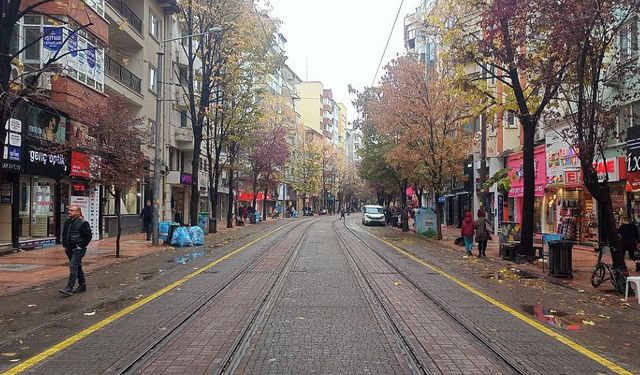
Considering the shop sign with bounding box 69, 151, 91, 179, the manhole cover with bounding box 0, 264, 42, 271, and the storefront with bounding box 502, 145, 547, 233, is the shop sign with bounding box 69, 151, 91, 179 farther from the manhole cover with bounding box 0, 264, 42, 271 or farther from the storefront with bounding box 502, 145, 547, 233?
the storefront with bounding box 502, 145, 547, 233

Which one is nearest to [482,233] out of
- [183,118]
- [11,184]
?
[11,184]

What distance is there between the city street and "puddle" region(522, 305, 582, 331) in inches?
0.9

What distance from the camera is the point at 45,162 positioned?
2175cm

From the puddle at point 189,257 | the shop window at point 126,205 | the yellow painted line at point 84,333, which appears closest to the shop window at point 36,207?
the shop window at point 126,205

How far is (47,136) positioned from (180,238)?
6843 millimetres

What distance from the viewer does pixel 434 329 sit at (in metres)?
8.34

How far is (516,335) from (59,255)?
1623 cm

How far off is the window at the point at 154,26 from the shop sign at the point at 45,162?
46.3 ft

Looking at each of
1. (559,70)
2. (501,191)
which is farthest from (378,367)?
(501,191)

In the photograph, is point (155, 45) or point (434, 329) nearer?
point (434, 329)

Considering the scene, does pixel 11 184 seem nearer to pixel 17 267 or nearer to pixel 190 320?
pixel 17 267

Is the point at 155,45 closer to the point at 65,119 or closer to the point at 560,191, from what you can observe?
the point at 65,119

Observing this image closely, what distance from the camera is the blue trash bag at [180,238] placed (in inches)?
980

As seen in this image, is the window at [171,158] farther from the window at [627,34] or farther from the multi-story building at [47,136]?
the window at [627,34]
